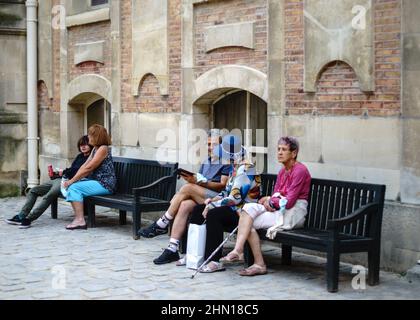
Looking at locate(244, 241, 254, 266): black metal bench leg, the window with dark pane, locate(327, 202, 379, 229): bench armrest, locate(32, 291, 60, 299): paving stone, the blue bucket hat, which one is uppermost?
the window with dark pane

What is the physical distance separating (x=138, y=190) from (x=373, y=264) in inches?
141

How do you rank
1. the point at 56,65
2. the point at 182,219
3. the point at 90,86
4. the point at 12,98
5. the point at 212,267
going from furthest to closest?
the point at 12,98, the point at 56,65, the point at 90,86, the point at 182,219, the point at 212,267

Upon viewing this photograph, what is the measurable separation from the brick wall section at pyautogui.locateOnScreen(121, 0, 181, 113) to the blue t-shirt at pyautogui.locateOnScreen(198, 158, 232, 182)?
255 cm

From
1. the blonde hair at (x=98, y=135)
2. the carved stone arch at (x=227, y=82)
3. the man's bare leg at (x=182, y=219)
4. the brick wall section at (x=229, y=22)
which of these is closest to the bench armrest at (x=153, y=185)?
the blonde hair at (x=98, y=135)

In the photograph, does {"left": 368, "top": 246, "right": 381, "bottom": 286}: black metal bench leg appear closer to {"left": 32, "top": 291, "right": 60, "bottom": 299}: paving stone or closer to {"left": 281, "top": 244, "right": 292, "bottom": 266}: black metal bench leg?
{"left": 281, "top": 244, "right": 292, "bottom": 266}: black metal bench leg

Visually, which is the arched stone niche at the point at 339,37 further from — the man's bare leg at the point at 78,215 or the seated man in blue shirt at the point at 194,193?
the man's bare leg at the point at 78,215

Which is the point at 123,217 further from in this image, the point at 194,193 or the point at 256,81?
the point at 256,81

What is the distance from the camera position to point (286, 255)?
8977 mm

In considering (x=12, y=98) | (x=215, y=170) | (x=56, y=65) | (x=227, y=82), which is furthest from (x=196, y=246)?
(x=12, y=98)

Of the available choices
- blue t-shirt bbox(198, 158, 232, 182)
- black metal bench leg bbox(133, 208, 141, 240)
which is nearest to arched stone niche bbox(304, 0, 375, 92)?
blue t-shirt bbox(198, 158, 232, 182)

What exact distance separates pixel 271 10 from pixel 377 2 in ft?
5.51

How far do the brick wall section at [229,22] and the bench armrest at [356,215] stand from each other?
288cm

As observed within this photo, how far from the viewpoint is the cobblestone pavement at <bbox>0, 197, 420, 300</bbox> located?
7559 mm

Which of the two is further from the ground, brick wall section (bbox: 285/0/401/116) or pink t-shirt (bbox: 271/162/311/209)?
brick wall section (bbox: 285/0/401/116)
